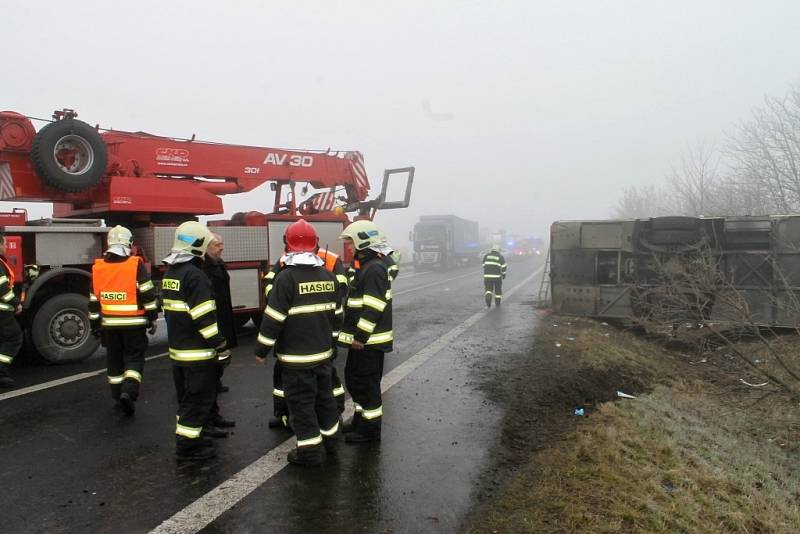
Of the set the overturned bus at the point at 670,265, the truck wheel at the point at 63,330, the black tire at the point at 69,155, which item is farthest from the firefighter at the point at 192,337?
the overturned bus at the point at 670,265

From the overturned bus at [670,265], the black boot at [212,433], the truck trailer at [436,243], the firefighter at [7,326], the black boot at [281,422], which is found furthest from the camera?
the truck trailer at [436,243]

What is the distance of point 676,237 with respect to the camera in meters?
9.93

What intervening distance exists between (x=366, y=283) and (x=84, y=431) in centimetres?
264

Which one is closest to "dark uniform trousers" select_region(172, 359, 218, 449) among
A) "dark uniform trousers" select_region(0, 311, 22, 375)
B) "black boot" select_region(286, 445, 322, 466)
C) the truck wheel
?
"black boot" select_region(286, 445, 322, 466)

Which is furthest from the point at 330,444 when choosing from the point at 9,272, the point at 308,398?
the point at 9,272

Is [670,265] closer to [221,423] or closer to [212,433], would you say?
[221,423]

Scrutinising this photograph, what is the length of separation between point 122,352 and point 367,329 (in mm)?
2522

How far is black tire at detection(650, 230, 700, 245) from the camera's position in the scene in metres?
9.87

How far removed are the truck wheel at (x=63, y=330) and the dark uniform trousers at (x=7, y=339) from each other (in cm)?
83

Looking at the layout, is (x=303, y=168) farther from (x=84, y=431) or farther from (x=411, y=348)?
(x=84, y=431)

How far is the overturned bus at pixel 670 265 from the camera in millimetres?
9039

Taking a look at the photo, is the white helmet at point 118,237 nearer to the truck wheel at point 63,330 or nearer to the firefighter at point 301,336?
the firefighter at point 301,336

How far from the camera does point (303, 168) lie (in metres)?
10.9

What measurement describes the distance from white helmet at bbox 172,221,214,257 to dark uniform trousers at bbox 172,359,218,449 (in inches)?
33.5
